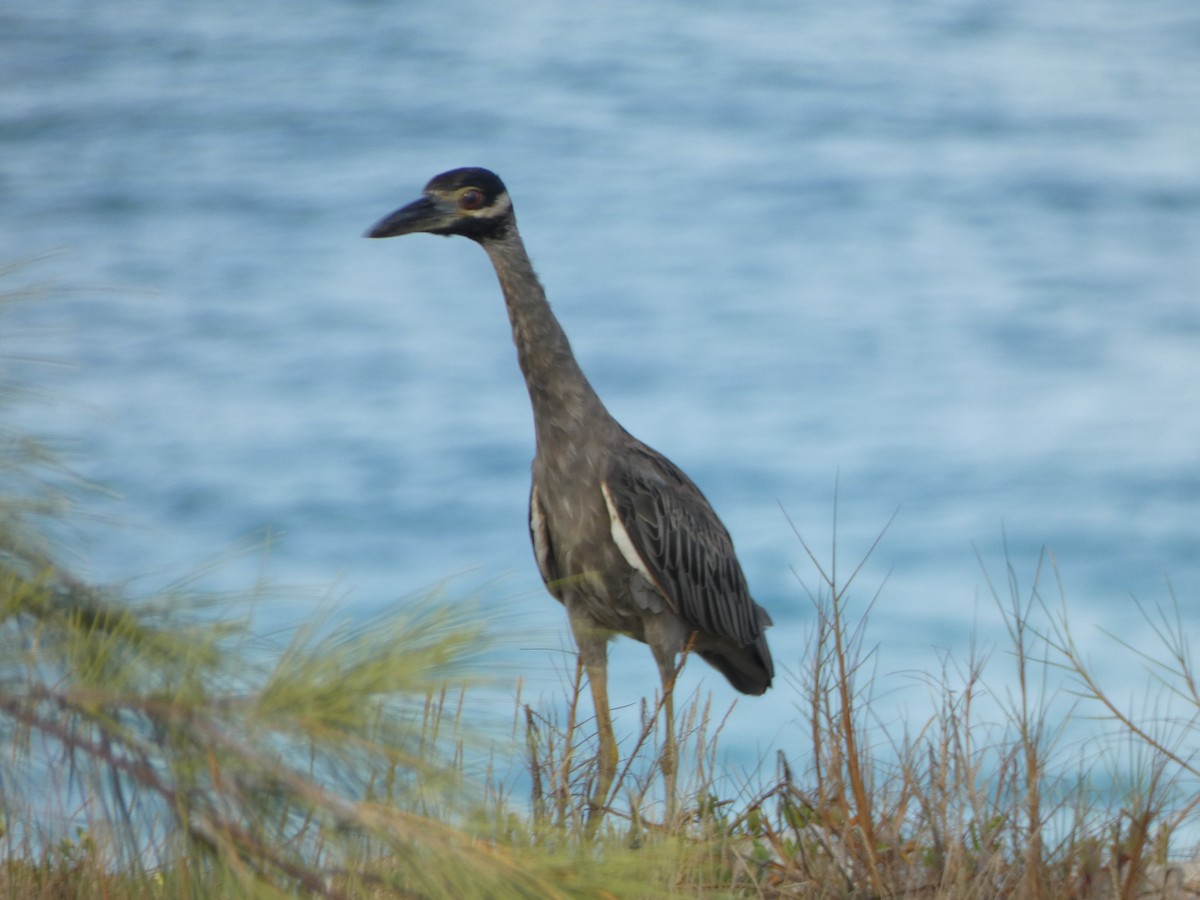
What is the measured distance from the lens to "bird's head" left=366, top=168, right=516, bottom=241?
2896 mm

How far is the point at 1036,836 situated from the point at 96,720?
1364 millimetres

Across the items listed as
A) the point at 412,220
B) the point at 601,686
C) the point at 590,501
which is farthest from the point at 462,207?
the point at 601,686

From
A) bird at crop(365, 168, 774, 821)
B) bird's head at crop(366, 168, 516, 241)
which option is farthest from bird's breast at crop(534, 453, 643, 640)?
bird's head at crop(366, 168, 516, 241)

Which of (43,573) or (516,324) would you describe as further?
(516,324)

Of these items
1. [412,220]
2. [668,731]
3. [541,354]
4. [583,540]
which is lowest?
[668,731]

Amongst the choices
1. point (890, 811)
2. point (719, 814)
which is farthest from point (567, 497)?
point (890, 811)

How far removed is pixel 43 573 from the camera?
4.20ft

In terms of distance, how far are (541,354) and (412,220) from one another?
1.33 ft

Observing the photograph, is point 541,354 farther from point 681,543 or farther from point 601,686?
point 601,686

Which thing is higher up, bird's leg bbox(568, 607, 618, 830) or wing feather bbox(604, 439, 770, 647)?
wing feather bbox(604, 439, 770, 647)

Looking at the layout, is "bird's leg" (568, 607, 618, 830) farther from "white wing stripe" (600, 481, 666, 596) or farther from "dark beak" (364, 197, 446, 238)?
"dark beak" (364, 197, 446, 238)

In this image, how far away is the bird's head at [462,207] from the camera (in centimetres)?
290

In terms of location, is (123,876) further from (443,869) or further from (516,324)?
(516,324)

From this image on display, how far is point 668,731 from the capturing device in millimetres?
2682
